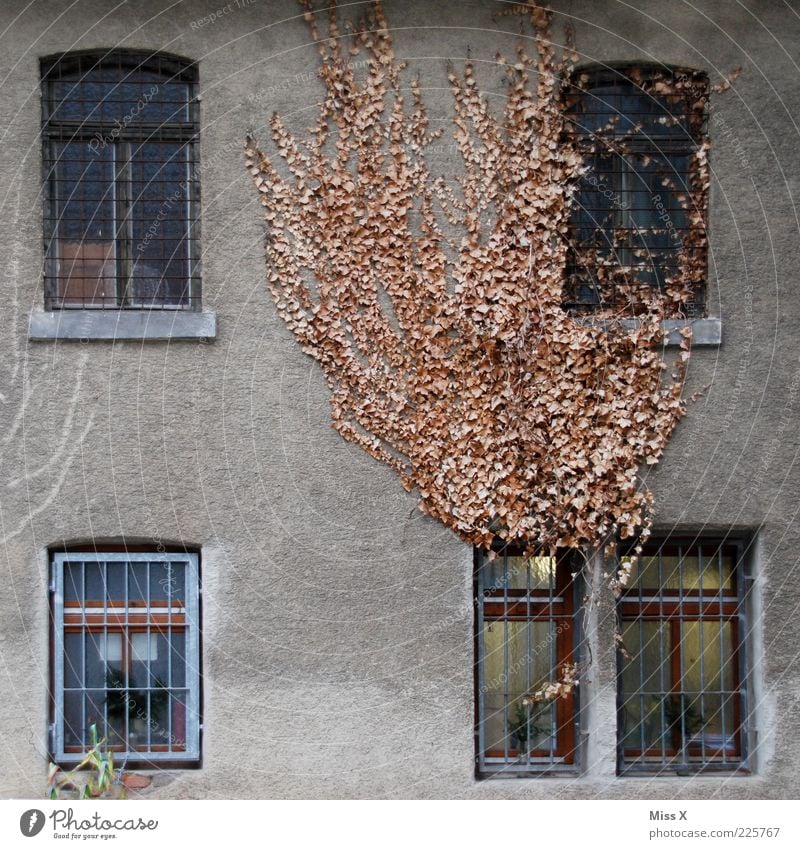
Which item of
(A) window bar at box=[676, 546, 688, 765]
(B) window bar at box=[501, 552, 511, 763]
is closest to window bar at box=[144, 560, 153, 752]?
(B) window bar at box=[501, 552, 511, 763]

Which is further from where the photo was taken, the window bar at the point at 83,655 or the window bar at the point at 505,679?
the window bar at the point at 505,679

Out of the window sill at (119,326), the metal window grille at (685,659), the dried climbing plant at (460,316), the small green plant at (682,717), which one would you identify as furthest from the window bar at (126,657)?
the small green plant at (682,717)

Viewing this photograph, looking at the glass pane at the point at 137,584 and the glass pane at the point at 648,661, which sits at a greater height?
the glass pane at the point at 137,584

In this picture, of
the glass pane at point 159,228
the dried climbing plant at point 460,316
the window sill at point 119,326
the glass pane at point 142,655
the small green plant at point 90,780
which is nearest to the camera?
the small green plant at point 90,780

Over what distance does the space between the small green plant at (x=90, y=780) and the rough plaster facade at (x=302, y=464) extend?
0.12 meters

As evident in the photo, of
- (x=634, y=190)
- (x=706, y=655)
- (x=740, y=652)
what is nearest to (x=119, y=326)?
(x=634, y=190)

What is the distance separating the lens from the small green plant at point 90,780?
696 centimetres

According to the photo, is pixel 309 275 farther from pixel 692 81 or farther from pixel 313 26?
pixel 692 81

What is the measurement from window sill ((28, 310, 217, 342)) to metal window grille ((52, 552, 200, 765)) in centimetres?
148

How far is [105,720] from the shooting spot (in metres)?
7.26

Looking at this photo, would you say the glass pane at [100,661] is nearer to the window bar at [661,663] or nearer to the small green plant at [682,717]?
the window bar at [661,663]

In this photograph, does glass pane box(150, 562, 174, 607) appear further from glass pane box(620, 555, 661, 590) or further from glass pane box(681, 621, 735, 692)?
glass pane box(681, 621, 735, 692)

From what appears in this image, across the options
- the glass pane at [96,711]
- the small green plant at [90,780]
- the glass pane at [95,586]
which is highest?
the glass pane at [95,586]

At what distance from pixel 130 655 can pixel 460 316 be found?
127 inches
